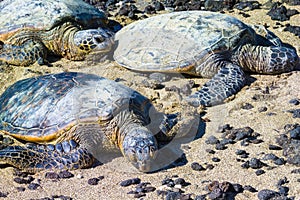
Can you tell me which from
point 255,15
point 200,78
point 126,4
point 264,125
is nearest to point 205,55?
point 200,78

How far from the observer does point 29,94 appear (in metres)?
6.98

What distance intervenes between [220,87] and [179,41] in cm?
101

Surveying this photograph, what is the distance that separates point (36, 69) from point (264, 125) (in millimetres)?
3538

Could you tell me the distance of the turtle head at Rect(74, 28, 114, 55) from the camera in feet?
29.5

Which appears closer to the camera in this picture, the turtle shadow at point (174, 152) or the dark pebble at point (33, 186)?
the dark pebble at point (33, 186)

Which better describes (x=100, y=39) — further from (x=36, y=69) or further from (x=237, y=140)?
(x=237, y=140)

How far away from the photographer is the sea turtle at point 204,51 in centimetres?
825

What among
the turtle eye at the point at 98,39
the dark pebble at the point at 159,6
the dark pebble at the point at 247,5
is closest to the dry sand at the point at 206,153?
the turtle eye at the point at 98,39

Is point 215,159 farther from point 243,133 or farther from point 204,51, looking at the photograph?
point 204,51

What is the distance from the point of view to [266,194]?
564cm

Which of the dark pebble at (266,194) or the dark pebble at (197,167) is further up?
the dark pebble at (266,194)

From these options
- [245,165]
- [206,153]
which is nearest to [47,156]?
[206,153]

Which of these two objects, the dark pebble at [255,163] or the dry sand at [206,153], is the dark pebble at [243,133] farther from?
the dark pebble at [255,163]

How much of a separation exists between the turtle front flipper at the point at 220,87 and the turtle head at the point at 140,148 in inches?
56.8
